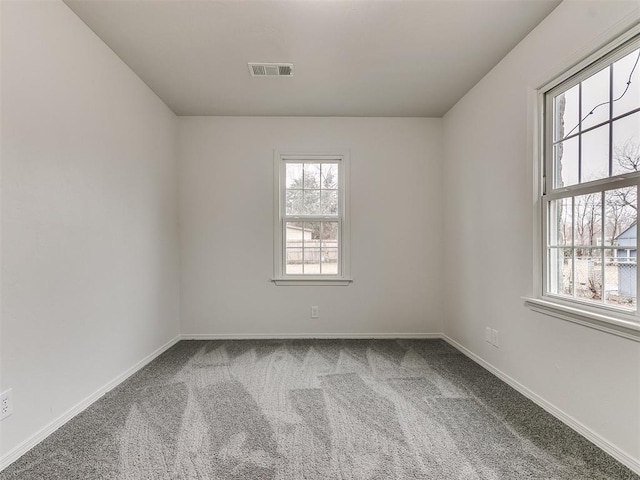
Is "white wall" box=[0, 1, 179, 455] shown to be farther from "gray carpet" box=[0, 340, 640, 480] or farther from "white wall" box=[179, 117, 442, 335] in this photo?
"white wall" box=[179, 117, 442, 335]

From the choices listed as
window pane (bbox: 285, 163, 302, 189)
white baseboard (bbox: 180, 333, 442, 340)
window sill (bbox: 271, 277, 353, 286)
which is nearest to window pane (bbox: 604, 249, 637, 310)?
white baseboard (bbox: 180, 333, 442, 340)

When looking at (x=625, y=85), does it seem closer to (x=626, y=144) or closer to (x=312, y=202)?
(x=626, y=144)

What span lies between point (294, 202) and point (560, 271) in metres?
→ 2.52

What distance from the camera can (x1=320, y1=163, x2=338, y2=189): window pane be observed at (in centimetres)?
364

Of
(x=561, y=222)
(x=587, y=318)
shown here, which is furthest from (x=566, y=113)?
(x=587, y=318)

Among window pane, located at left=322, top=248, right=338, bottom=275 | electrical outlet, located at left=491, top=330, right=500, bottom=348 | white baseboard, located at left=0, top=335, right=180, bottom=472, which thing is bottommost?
white baseboard, located at left=0, top=335, right=180, bottom=472

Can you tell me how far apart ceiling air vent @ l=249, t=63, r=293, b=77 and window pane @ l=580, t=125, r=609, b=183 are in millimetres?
2073

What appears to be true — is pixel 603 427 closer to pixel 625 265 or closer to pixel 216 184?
pixel 625 265

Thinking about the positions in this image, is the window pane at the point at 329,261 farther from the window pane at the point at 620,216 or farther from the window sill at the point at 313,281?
the window pane at the point at 620,216

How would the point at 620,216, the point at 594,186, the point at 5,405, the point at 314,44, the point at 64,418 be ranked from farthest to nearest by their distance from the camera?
the point at 314,44 < the point at 64,418 < the point at 594,186 < the point at 620,216 < the point at 5,405

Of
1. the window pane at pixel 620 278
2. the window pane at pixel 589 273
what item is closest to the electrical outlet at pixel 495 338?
the window pane at pixel 589 273

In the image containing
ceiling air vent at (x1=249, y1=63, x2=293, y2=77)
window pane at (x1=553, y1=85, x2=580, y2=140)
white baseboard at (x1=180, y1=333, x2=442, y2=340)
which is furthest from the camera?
white baseboard at (x1=180, y1=333, x2=442, y2=340)

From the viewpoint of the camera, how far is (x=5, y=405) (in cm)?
154

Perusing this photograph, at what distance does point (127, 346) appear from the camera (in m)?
2.56
